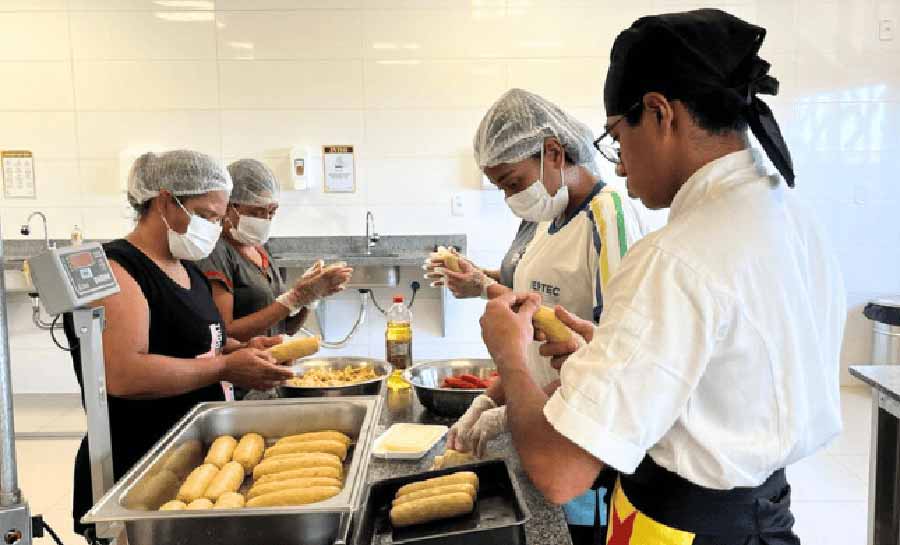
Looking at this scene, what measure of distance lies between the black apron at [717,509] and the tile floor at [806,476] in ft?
7.00

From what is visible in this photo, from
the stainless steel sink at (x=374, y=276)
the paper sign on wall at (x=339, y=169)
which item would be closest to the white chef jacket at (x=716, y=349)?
the stainless steel sink at (x=374, y=276)

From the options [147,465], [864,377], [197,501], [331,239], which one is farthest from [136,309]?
[331,239]

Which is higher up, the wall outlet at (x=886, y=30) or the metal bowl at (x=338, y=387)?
the wall outlet at (x=886, y=30)

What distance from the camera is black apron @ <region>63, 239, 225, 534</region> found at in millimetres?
1792

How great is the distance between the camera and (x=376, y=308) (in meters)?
4.68

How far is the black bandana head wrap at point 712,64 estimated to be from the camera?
0.98 meters

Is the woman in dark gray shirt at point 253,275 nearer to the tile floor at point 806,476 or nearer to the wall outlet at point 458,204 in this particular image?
the tile floor at point 806,476

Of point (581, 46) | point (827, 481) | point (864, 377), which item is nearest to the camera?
point (864, 377)

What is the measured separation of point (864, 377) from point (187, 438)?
85.9 inches

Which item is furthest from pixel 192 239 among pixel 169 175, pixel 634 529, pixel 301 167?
pixel 301 167

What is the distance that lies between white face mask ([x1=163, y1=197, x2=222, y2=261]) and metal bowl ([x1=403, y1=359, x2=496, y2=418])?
687 mm

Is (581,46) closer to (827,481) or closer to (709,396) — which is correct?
(827,481)

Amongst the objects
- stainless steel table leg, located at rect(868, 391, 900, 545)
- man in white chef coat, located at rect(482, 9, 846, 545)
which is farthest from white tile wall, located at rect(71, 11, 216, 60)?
stainless steel table leg, located at rect(868, 391, 900, 545)

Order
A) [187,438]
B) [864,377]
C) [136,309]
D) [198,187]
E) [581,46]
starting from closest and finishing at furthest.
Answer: [187,438] → [136,309] → [198,187] → [864,377] → [581,46]
